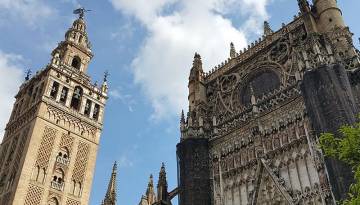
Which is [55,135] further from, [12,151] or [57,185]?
[57,185]

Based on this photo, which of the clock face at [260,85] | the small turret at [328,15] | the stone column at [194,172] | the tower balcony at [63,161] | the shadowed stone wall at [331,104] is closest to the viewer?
the shadowed stone wall at [331,104]

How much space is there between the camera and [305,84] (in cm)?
1695

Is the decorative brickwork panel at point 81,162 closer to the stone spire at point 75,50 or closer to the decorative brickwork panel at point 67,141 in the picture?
the decorative brickwork panel at point 67,141

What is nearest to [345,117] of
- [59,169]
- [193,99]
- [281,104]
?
[281,104]

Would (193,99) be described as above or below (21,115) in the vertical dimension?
below

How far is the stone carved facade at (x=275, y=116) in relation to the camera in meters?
15.6

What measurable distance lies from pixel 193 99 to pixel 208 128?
2.30 meters

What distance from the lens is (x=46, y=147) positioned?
1281 inches

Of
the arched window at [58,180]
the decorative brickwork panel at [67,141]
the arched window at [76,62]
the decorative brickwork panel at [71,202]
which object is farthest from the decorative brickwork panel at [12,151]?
the arched window at [76,62]

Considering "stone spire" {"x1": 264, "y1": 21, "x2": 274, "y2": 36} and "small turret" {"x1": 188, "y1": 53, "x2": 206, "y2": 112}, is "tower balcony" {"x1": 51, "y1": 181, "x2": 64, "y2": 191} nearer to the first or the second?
"small turret" {"x1": 188, "y1": 53, "x2": 206, "y2": 112}

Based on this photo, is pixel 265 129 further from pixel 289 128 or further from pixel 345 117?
pixel 345 117

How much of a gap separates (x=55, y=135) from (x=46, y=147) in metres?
1.57

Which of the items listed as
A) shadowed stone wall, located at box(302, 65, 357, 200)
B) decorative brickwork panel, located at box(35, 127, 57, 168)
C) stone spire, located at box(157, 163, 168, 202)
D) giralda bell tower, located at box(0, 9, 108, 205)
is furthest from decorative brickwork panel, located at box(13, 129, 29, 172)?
shadowed stone wall, located at box(302, 65, 357, 200)

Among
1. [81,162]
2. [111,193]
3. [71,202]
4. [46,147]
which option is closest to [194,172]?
[111,193]
